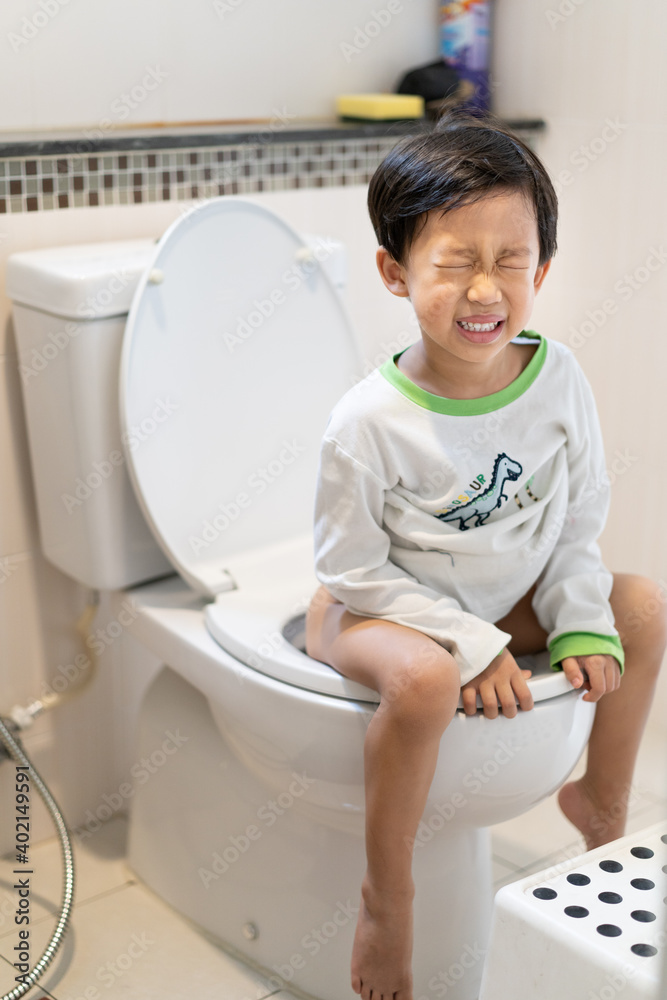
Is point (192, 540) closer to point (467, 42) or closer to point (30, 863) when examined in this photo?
point (30, 863)

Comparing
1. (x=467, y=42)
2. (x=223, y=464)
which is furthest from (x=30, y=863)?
(x=467, y=42)

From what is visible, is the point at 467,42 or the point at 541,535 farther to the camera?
the point at 467,42

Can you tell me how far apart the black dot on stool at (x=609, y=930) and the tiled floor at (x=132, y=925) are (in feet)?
1.51

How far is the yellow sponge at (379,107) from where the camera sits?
1.53 meters

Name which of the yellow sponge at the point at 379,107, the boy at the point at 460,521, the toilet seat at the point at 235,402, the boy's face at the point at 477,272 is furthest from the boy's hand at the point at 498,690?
the yellow sponge at the point at 379,107

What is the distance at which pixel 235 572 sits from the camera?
127 centimetres

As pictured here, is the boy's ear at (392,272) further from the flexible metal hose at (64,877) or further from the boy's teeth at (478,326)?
the flexible metal hose at (64,877)

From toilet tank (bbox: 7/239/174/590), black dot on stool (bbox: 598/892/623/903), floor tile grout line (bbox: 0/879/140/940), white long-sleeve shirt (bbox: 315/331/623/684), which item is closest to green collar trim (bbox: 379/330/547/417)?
white long-sleeve shirt (bbox: 315/331/623/684)

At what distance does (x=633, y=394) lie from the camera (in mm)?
1616

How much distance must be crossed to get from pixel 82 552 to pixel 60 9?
615mm

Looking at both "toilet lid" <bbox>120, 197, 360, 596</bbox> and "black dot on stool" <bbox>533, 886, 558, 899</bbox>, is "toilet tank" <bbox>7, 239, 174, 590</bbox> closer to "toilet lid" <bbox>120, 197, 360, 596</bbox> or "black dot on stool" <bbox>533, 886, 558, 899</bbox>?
"toilet lid" <bbox>120, 197, 360, 596</bbox>

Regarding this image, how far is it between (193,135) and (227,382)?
1.02ft

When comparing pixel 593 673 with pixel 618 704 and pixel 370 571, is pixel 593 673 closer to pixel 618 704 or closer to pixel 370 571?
pixel 618 704

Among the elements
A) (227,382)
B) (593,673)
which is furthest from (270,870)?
(227,382)
